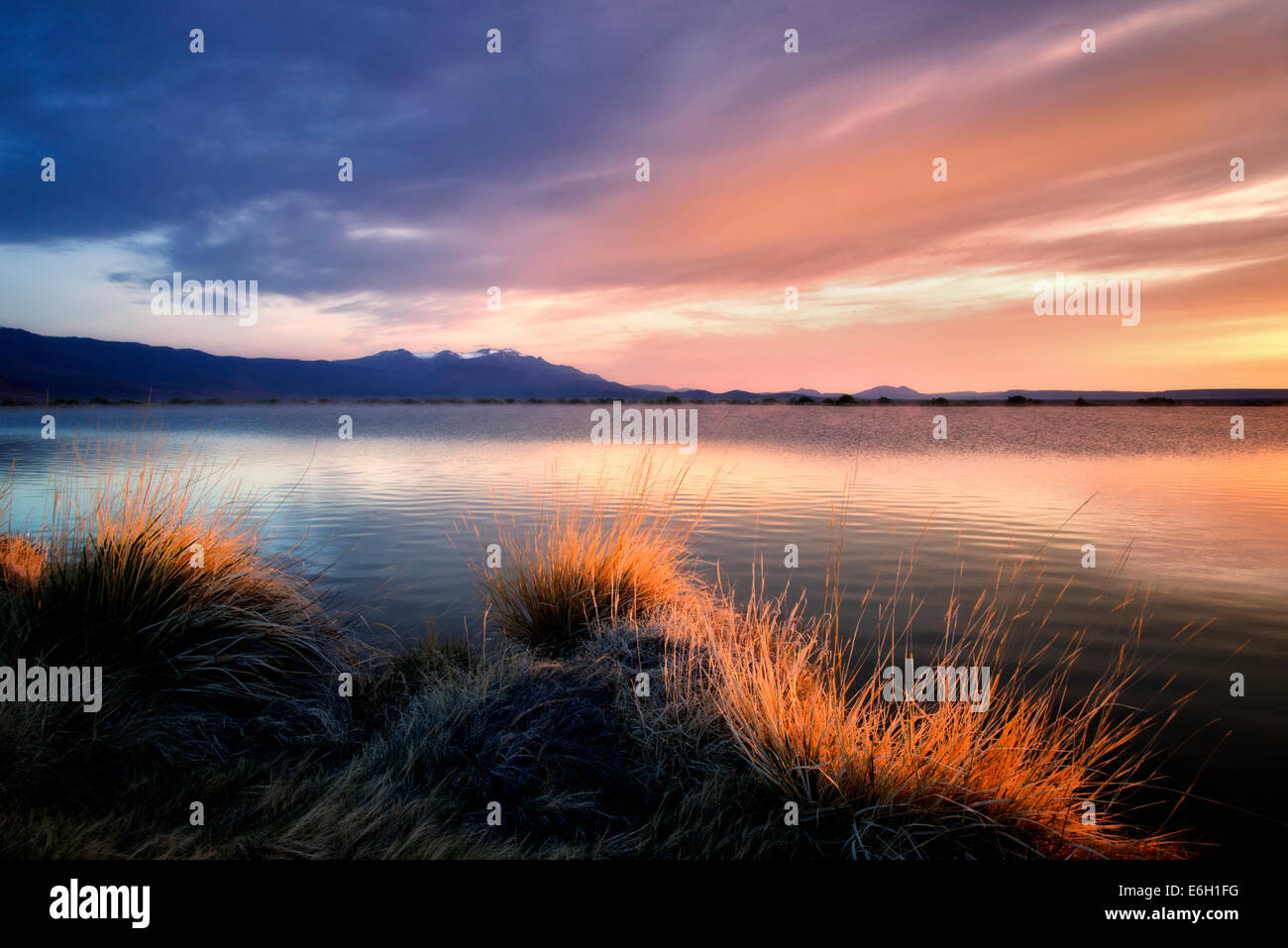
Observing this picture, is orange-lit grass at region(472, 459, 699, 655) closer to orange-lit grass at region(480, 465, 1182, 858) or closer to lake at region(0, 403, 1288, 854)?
orange-lit grass at region(480, 465, 1182, 858)

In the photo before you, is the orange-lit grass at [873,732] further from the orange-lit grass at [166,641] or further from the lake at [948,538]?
the orange-lit grass at [166,641]

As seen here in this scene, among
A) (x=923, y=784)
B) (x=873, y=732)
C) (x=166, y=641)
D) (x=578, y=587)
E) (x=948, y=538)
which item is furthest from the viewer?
(x=948, y=538)

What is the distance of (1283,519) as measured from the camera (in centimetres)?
1269

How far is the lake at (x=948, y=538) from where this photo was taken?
5.55 m

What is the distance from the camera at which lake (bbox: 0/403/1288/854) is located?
555cm

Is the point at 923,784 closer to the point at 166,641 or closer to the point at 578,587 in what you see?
the point at 578,587

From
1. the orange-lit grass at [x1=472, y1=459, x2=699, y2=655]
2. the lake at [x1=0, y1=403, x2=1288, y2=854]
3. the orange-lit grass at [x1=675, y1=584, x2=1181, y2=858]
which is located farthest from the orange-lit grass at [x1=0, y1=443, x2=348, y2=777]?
the orange-lit grass at [x1=675, y1=584, x2=1181, y2=858]

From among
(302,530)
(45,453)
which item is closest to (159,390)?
(45,453)

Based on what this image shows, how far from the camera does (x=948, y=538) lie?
440 inches

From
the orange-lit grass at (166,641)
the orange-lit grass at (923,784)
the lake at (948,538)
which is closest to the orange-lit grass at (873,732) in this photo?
the orange-lit grass at (923,784)

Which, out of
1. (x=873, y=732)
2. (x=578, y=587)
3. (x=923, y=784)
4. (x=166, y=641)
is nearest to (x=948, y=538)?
(x=578, y=587)

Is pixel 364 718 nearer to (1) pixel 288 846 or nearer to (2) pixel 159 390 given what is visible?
(1) pixel 288 846

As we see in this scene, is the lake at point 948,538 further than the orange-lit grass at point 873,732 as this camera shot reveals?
Yes

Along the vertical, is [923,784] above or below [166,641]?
below
